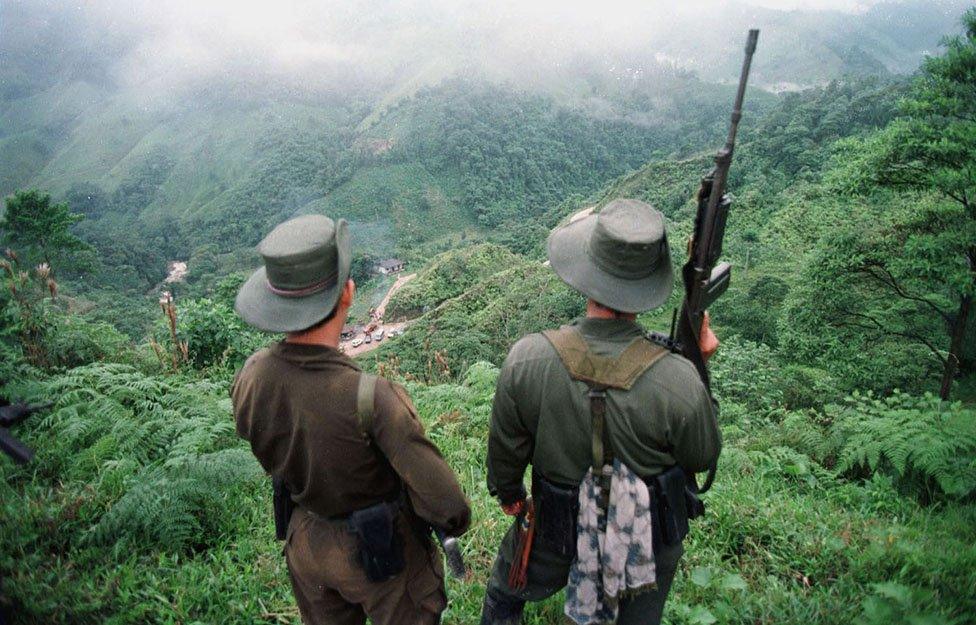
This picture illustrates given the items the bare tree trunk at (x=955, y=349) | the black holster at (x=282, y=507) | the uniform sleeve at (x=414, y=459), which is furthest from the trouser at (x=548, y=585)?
the bare tree trunk at (x=955, y=349)

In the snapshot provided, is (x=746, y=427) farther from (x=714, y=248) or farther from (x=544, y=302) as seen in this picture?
(x=544, y=302)

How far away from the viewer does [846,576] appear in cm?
262

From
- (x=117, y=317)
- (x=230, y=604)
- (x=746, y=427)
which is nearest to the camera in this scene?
(x=230, y=604)

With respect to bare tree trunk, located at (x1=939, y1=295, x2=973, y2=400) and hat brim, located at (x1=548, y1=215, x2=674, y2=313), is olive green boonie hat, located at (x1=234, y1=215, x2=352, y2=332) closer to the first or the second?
hat brim, located at (x1=548, y1=215, x2=674, y2=313)

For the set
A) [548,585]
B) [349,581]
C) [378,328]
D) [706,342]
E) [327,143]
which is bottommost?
[378,328]

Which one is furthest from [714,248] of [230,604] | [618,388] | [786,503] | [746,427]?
[746,427]

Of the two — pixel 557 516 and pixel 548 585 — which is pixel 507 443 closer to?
pixel 557 516

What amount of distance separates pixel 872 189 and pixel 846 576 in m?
8.78

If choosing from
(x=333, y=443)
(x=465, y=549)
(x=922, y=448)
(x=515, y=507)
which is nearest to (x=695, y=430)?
(x=515, y=507)

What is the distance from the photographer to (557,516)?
6.42 ft

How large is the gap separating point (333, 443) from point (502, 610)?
116 cm

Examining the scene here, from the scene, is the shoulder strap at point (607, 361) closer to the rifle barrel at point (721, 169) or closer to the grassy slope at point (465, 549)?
the rifle barrel at point (721, 169)

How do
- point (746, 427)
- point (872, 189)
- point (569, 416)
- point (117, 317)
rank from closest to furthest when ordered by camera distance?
point (569, 416) → point (746, 427) → point (872, 189) → point (117, 317)

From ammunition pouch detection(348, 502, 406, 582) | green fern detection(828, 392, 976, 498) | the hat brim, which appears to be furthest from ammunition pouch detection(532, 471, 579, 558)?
green fern detection(828, 392, 976, 498)
